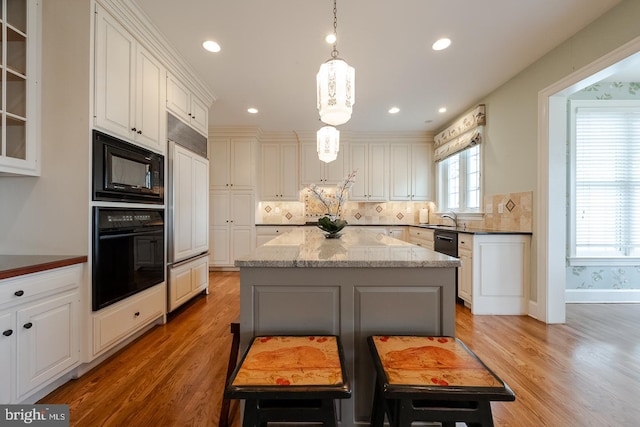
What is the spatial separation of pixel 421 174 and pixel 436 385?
198 inches

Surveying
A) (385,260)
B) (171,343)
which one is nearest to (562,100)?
(385,260)

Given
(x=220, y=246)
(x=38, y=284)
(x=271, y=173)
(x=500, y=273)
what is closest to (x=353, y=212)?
(x=271, y=173)

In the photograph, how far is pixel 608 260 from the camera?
126 inches

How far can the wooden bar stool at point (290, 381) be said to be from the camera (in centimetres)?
79

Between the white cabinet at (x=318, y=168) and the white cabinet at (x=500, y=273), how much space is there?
9.77ft

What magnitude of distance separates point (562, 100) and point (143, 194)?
404 cm

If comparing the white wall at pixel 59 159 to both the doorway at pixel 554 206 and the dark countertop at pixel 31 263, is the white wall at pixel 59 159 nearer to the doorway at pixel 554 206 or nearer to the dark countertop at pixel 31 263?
the dark countertop at pixel 31 263

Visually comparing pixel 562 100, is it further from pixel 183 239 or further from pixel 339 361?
pixel 183 239

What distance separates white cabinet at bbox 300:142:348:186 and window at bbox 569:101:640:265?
3.40 m

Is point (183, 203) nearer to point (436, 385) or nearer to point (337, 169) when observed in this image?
point (436, 385)

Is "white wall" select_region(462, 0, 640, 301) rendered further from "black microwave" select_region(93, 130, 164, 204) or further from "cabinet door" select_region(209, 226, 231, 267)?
"cabinet door" select_region(209, 226, 231, 267)

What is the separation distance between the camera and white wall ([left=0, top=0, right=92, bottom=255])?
177cm

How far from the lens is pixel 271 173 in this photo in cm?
538

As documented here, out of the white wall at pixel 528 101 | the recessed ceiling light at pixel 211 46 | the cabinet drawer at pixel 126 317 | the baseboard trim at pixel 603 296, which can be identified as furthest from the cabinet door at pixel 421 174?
the cabinet drawer at pixel 126 317
